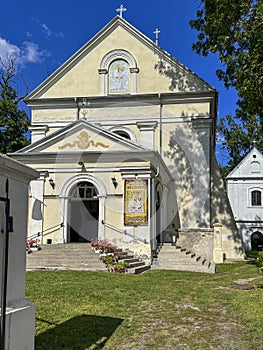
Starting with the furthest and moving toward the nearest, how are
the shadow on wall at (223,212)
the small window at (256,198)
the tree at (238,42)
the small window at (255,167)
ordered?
the small window at (256,198) < the small window at (255,167) < the shadow on wall at (223,212) < the tree at (238,42)

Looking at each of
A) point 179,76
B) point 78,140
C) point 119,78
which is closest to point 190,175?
point 179,76

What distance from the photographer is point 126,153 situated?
1655 cm

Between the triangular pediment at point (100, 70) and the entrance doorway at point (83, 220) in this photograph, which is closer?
the entrance doorway at point (83, 220)

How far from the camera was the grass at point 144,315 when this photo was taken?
220 inches

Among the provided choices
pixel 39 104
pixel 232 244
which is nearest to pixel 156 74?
pixel 39 104

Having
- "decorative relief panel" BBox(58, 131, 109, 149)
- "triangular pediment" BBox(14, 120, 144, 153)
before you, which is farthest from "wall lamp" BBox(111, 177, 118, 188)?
"decorative relief panel" BBox(58, 131, 109, 149)

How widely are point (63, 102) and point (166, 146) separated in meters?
6.34

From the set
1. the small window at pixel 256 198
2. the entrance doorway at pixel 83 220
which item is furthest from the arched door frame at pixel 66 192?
the small window at pixel 256 198

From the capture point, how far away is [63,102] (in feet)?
75.2

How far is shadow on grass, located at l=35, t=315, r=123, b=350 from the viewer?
5.34 meters

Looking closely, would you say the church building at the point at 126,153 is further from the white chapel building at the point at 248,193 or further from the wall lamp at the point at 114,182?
the white chapel building at the point at 248,193

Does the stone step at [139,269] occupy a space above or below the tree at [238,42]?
below

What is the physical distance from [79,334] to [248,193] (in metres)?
37.7

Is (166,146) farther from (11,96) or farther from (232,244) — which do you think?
(11,96)
